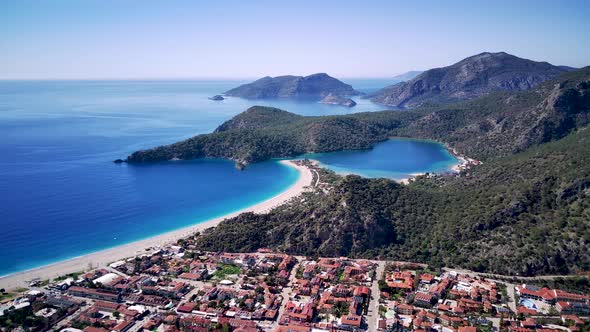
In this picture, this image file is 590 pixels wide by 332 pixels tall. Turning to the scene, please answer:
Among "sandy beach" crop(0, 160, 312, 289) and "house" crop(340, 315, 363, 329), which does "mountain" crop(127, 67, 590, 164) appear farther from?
"house" crop(340, 315, 363, 329)

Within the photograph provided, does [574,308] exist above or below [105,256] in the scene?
above

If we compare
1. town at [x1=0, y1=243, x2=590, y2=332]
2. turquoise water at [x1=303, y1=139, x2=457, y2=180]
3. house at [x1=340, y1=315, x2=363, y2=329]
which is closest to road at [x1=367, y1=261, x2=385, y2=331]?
town at [x1=0, y1=243, x2=590, y2=332]

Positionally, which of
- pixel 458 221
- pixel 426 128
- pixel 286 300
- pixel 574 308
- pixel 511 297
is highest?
pixel 426 128

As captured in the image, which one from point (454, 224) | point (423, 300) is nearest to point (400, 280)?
point (423, 300)

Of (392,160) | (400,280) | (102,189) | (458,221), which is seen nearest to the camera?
(400,280)

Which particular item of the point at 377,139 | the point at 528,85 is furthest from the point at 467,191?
the point at 528,85

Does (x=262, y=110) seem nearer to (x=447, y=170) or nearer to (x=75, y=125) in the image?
(x=75, y=125)

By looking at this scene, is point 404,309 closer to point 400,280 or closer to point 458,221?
point 400,280
